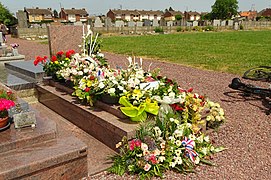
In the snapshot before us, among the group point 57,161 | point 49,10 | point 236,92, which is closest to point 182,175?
point 57,161

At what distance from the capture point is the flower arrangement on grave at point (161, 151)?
3043mm

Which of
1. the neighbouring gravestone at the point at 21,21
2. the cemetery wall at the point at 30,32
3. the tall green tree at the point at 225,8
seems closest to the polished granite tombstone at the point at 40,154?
the cemetery wall at the point at 30,32

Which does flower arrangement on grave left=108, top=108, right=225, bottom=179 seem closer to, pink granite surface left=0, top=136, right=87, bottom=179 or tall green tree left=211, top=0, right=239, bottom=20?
pink granite surface left=0, top=136, right=87, bottom=179

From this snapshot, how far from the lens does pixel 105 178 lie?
117 inches

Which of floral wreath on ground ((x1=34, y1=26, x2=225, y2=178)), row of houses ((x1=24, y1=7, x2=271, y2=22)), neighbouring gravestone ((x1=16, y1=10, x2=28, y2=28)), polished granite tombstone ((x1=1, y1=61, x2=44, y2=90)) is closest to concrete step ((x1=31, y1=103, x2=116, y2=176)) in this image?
floral wreath on ground ((x1=34, y1=26, x2=225, y2=178))

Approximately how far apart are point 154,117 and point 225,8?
97260 mm

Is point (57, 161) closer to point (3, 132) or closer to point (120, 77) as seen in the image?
point (3, 132)

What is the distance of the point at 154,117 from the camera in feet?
12.1

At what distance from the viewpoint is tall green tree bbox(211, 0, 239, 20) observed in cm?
9181

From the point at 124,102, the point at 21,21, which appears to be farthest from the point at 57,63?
the point at 21,21

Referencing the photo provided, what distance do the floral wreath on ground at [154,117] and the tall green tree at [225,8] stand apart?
314ft

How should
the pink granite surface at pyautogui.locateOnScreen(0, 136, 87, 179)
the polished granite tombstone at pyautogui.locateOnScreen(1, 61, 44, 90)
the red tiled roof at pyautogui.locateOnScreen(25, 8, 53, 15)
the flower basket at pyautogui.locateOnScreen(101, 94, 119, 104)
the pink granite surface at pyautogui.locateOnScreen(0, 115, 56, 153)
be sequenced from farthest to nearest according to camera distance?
1. the red tiled roof at pyautogui.locateOnScreen(25, 8, 53, 15)
2. the polished granite tombstone at pyautogui.locateOnScreen(1, 61, 44, 90)
3. the flower basket at pyautogui.locateOnScreen(101, 94, 119, 104)
4. the pink granite surface at pyautogui.locateOnScreen(0, 115, 56, 153)
5. the pink granite surface at pyautogui.locateOnScreen(0, 136, 87, 179)

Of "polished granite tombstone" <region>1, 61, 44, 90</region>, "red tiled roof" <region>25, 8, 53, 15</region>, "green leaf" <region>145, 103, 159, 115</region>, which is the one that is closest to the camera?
"green leaf" <region>145, 103, 159, 115</region>

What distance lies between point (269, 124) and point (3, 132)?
4064mm
